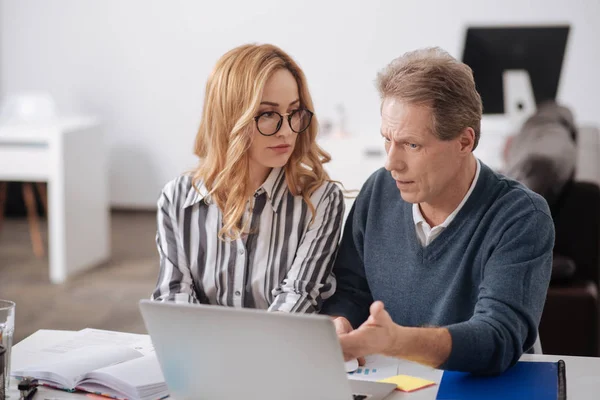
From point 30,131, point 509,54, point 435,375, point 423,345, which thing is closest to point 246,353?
point 423,345

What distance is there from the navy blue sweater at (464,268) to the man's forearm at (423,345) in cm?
2

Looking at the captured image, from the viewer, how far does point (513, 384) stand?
1.35 metres

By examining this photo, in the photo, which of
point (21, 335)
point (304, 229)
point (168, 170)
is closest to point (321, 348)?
point (304, 229)

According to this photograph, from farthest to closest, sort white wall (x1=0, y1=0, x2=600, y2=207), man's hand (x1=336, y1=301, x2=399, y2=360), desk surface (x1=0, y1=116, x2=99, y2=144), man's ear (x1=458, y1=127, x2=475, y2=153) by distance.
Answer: white wall (x1=0, y1=0, x2=600, y2=207) < desk surface (x1=0, y1=116, x2=99, y2=144) < man's ear (x1=458, y1=127, x2=475, y2=153) < man's hand (x1=336, y1=301, x2=399, y2=360)

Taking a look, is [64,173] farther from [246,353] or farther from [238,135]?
[246,353]

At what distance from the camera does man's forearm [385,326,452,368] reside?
1.28 m

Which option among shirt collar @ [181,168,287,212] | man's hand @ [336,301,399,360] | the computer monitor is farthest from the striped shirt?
the computer monitor

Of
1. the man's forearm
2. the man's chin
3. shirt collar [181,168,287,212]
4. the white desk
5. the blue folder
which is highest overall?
the man's chin

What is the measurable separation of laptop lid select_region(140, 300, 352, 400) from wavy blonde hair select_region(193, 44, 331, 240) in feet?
1.84

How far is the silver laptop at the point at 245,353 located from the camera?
1.13 meters

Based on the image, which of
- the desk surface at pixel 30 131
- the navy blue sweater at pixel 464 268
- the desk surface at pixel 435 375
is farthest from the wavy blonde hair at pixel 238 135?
the desk surface at pixel 30 131

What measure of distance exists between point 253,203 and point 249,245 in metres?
0.09

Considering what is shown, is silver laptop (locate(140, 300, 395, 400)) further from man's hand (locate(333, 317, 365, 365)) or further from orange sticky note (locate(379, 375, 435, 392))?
man's hand (locate(333, 317, 365, 365))

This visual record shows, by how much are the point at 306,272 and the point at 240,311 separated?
60 cm
